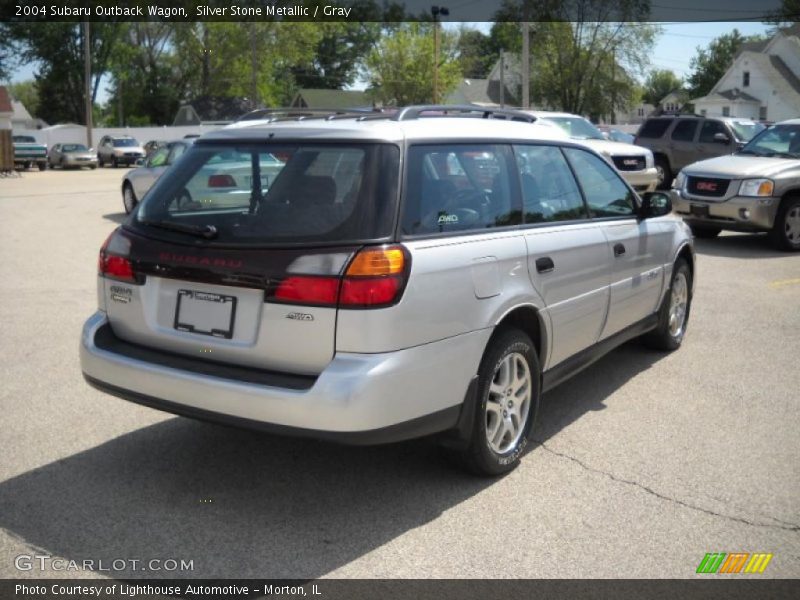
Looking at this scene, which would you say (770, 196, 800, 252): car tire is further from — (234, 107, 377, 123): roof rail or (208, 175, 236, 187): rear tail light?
(208, 175, 236, 187): rear tail light

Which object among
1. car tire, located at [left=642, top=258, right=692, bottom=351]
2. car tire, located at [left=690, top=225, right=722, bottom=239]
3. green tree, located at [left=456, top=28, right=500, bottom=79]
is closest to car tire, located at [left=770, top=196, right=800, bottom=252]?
car tire, located at [left=690, top=225, right=722, bottom=239]

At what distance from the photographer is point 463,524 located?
3.96 meters

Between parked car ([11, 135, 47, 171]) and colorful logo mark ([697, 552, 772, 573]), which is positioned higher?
parked car ([11, 135, 47, 171])

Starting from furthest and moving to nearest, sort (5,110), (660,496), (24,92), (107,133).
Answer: (24,92) → (5,110) → (107,133) → (660,496)

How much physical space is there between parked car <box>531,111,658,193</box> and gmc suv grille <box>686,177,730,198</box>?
4.53 metres

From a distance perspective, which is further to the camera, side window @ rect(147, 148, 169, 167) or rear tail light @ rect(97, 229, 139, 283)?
side window @ rect(147, 148, 169, 167)

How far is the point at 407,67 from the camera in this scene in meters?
63.8

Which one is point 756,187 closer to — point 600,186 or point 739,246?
point 739,246

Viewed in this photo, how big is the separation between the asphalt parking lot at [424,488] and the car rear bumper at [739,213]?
613 centimetres

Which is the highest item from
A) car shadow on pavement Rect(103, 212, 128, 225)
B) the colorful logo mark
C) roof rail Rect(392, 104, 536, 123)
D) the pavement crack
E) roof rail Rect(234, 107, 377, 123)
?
roof rail Rect(392, 104, 536, 123)

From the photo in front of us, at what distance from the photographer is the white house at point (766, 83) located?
2438 inches

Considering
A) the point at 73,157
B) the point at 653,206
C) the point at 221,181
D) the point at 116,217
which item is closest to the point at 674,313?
the point at 653,206

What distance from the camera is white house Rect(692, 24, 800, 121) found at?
203ft

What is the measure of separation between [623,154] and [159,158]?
31.2 feet
